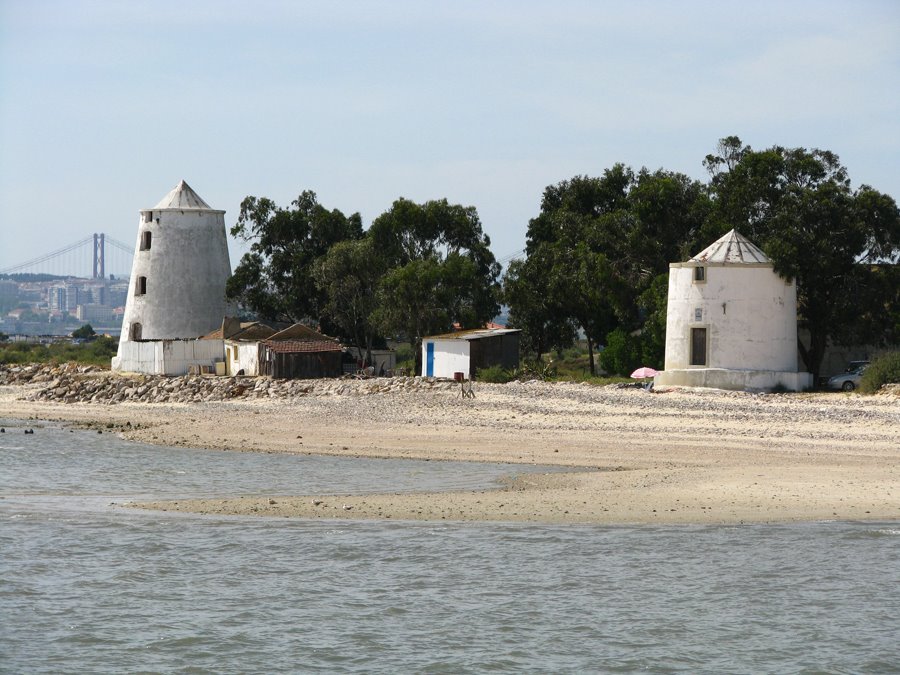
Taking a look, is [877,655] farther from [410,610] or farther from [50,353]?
[50,353]

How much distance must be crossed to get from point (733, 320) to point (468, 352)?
8.92 meters

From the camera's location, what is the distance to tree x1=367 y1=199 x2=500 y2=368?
4656 cm

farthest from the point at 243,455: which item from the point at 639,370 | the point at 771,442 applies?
the point at 639,370

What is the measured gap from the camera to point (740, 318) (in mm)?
36625

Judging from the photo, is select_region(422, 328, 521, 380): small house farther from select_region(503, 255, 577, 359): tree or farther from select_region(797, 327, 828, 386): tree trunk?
select_region(797, 327, 828, 386): tree trunk

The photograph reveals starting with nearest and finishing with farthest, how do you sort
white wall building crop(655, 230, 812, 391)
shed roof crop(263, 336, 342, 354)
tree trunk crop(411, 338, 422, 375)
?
white wall building crop(655, 230, 812, 391)
shed roof crop(263, 336, 342, 354)
tree trunk crop(411, 338, 422, 375)

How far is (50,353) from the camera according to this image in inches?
2714

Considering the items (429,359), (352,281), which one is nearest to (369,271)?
(352,281)

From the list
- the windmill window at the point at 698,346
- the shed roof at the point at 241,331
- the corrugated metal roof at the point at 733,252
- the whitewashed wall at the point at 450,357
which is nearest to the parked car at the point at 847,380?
the windmill window at the point at 698,346

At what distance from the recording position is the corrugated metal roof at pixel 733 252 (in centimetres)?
3675

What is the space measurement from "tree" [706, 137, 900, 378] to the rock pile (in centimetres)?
1051

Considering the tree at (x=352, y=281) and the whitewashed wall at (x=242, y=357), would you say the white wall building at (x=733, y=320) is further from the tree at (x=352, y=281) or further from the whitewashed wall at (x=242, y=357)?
the whitewashed wall at (x=242, y=357)

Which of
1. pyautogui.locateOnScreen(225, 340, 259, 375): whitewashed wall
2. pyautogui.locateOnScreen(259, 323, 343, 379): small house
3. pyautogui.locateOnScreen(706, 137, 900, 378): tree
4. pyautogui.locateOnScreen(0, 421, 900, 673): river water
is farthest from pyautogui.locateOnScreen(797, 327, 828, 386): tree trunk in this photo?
pyautogui.locateOnScreen(0, 421, 900, 673): river water

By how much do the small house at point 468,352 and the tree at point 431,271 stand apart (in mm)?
3126
